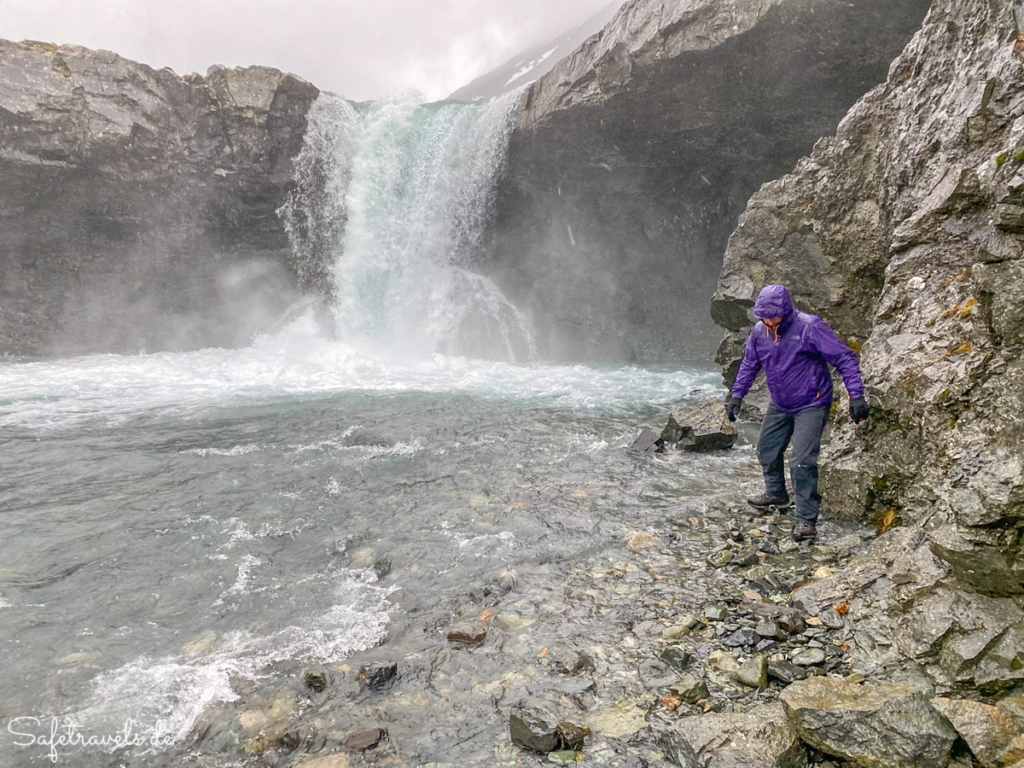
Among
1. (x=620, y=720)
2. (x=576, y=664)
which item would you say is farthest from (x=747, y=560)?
(x=620, y=720)

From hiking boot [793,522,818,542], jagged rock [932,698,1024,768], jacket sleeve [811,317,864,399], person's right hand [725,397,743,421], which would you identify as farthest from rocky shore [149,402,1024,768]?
person's right hand [725,397,743,421]

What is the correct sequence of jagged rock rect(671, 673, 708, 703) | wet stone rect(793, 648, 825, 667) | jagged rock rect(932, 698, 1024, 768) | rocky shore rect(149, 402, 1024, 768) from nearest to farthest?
1. jagged rock rect(932, 698, 1024, 768)
2. rocky shore rect(149, 402, 1024, 768)
3. jagged rock rect(671, 673, 708, 703)
4. wet stone rect(793, 648, 825, 667)

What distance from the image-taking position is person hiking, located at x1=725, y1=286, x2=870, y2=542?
563 centimetres

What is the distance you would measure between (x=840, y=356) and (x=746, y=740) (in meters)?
3.75

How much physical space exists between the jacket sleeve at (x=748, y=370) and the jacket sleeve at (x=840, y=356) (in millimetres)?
626

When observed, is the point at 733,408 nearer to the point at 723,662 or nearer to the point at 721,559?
the point at 721,559

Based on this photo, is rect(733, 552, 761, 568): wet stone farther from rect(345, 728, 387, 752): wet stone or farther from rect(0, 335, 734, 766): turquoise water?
rect(345, 728, 387, 752): wet stone

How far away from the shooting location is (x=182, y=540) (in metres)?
6.42

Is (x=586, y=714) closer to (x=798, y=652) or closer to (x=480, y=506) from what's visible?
(x=798, y=652)

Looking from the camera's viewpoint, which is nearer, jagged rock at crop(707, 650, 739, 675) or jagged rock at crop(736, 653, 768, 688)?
jagged rock at crop(736, 653, 768, 688)

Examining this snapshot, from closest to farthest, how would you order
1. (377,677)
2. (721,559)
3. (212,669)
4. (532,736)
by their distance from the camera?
(532,736), (377,677), (212,669), (721,559)

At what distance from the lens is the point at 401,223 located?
2298cm

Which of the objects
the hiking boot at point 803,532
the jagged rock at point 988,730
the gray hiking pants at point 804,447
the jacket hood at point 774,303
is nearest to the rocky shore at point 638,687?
the jagged rock at point 988,730

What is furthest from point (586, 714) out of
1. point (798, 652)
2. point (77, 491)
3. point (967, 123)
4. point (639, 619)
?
point (77, 491)
